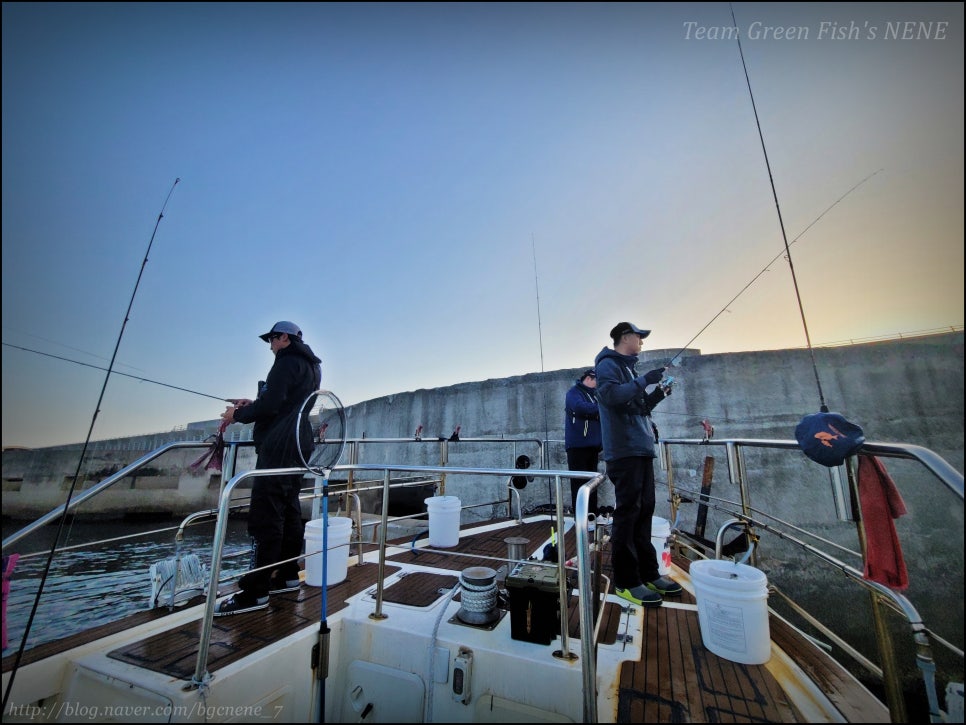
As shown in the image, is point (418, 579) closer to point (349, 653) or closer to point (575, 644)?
point (349, 653)

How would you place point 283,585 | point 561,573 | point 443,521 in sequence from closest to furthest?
point 561,573 → point 283,585 → point 443,521

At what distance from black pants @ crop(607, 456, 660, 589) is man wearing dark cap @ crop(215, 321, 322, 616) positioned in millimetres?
2213

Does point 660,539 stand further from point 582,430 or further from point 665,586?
point 582,430

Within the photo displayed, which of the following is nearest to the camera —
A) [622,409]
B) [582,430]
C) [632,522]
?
[632,522]

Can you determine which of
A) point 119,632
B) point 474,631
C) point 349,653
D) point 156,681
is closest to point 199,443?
point 119,632

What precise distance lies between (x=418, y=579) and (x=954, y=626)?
8.74 m

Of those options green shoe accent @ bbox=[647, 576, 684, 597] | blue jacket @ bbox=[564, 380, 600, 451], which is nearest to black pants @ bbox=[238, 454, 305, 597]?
blue jacket @ bbox=[564, 380, 600, 451]

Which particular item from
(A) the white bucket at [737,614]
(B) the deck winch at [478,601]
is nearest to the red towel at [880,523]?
(A) the white bucket at [737,614]

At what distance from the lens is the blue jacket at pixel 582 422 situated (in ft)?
13.0

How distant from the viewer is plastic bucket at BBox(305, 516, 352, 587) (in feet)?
10.3

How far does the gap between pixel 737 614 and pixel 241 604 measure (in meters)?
3.04

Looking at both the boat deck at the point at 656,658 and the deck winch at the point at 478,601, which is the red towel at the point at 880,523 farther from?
the deck winch at the point at 478,601

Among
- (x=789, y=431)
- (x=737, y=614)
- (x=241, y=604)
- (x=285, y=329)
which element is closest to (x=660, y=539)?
(x=737, y=614)

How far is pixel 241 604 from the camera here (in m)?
2.72
